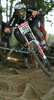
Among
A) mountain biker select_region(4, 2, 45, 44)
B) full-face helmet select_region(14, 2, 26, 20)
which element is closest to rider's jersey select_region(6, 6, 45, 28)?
mountain biker select_region(4, 2, 45, 44)

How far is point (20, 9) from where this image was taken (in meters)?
4.40

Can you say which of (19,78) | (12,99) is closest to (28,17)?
(19,78)

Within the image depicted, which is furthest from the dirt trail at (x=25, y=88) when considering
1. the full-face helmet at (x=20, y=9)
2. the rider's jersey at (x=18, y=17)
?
the full-face helmet at (x=20, y=9)

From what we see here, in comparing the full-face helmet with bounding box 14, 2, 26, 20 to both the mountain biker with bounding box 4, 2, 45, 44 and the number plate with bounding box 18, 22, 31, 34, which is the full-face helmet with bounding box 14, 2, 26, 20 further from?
the number plate with bounding box 18, 22, 31, 34

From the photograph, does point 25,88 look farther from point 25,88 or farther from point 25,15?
point 25,15

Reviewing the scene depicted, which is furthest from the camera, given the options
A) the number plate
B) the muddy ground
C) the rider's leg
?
the rider's leg

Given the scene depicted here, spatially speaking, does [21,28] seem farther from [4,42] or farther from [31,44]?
[4,42]

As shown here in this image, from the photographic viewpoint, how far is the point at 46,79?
13.6 feet

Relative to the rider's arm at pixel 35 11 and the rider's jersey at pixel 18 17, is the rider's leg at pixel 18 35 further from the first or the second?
the rider's arm at pixel 35 11

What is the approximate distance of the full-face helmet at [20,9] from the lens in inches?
173

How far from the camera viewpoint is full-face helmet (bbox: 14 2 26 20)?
4387 mm

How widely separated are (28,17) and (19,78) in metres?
1.64

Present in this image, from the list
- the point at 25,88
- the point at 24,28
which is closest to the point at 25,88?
the point at 25,88

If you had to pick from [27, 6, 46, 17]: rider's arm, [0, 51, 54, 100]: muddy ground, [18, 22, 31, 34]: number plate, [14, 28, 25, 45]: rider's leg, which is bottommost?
[0, 51, 54, 100]: muddy ground
